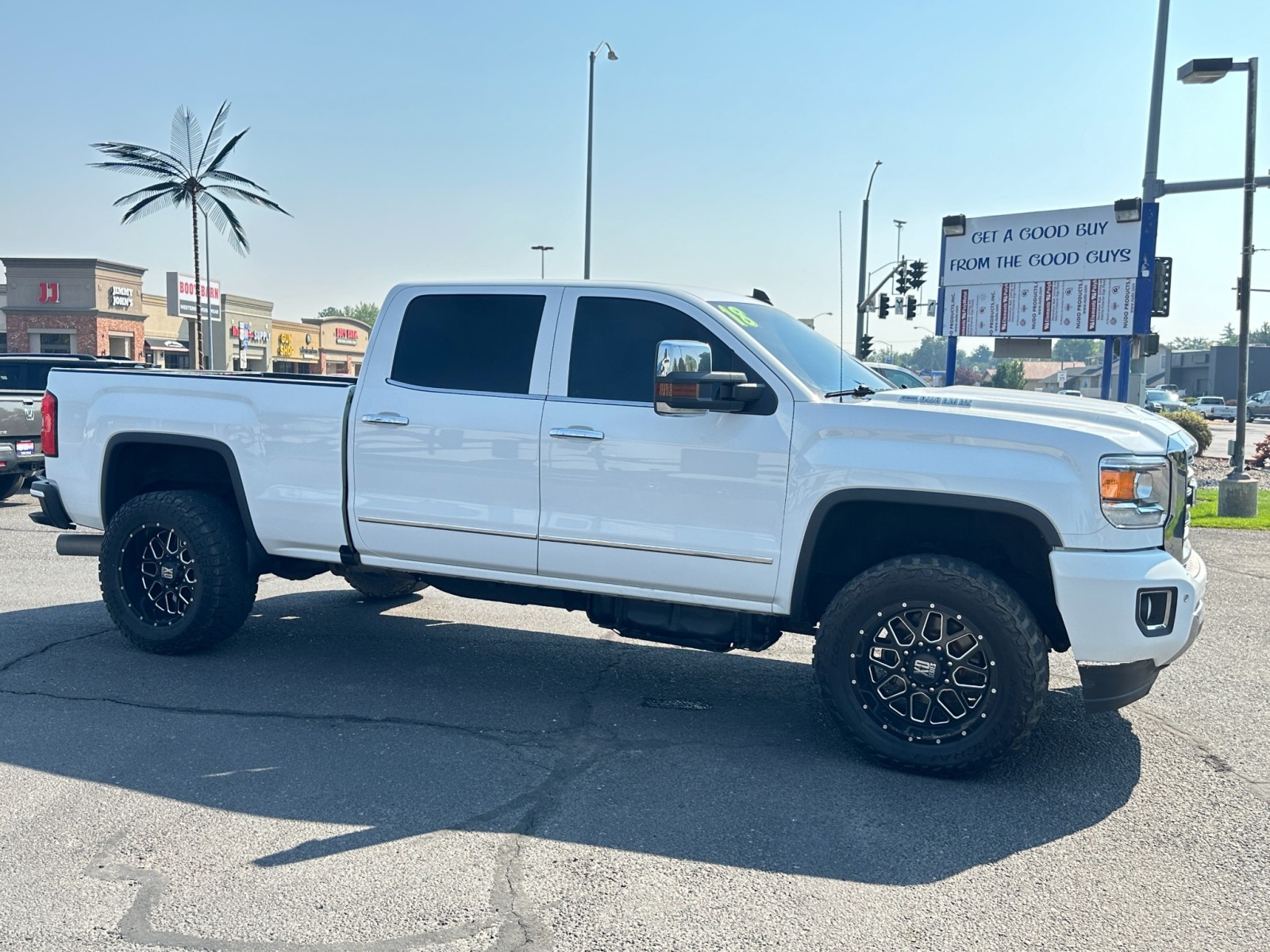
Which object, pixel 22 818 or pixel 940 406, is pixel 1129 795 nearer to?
pixel 940 406

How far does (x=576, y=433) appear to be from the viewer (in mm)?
5238

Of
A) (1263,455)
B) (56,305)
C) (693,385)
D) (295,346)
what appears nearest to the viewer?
(693,385)

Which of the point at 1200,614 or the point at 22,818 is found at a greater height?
the point at 1200,614

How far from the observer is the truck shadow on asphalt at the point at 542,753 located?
4051mm

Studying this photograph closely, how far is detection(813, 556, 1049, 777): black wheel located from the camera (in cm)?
448

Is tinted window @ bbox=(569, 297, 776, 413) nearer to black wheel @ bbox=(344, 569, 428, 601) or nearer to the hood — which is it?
the hood

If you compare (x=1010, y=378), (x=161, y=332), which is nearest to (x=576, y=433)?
(x=161, y=332)

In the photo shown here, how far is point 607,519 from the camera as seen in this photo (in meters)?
5.21

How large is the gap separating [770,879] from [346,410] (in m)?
3.38

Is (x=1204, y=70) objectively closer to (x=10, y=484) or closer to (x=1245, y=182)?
(x=1245, y=182)

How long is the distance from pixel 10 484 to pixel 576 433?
11.2m

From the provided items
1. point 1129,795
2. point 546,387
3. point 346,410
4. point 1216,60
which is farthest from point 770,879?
point 1216,60

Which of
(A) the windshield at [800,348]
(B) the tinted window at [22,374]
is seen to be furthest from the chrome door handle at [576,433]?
(B) the tinted window at [22,374]

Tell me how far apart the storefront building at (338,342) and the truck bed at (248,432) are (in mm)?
58143
